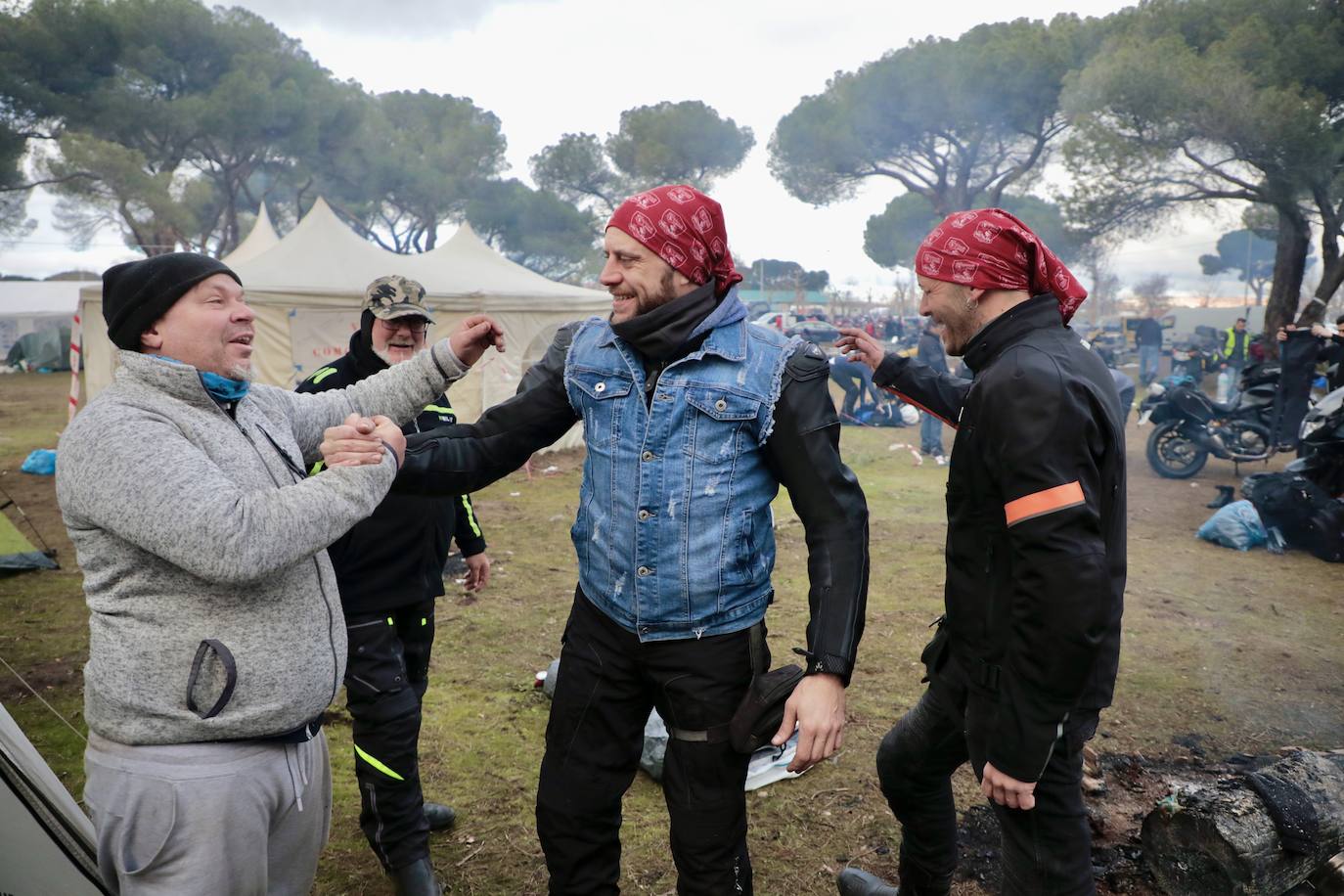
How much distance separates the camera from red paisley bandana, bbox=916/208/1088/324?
221cm

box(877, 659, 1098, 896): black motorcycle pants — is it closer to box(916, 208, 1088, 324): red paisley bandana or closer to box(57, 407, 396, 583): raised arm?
box(916, 208, 1088, 324): red paisley bandana

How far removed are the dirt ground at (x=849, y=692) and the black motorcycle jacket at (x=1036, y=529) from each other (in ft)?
4.11

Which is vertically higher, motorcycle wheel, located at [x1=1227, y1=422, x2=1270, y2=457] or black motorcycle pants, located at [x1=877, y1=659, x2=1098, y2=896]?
motorcycle wheel, located at [x1=1227, y1=422, x2=1270, y2=457]

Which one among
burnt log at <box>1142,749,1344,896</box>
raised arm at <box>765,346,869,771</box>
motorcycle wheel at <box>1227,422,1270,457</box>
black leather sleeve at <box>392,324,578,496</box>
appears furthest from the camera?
motorcycle wheel at <box>1227,422,1270,457</box>

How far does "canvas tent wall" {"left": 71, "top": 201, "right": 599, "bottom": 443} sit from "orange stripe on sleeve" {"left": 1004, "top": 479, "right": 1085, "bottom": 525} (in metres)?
9.89

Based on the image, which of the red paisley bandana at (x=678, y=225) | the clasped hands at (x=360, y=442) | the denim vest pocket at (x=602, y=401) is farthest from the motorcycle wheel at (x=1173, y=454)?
the clasped hands at (x=360, y=442)

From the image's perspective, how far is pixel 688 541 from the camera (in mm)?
2049

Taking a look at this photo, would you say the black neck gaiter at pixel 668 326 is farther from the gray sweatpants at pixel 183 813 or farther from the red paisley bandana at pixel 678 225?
the gray sweatpants at pixel 183 813

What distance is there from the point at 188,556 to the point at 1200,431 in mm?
10934

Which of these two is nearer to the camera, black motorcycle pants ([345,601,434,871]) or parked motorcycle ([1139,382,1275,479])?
black motorcycle pants ([345,601,434,871])

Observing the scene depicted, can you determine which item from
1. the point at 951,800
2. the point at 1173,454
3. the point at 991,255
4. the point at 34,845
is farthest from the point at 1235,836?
the point at 1173,454

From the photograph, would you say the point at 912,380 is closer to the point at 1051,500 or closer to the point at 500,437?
the point at 1051,500

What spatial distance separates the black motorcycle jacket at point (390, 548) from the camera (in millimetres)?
2861

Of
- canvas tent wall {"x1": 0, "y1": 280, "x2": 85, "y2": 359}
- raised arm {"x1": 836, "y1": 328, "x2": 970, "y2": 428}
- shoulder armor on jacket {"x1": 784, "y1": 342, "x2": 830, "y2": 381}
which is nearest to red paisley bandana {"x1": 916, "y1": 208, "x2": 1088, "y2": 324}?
shoulder armor on jacket {"x1": 784, "y1": 342, "x2": 830, "y2": 381}
